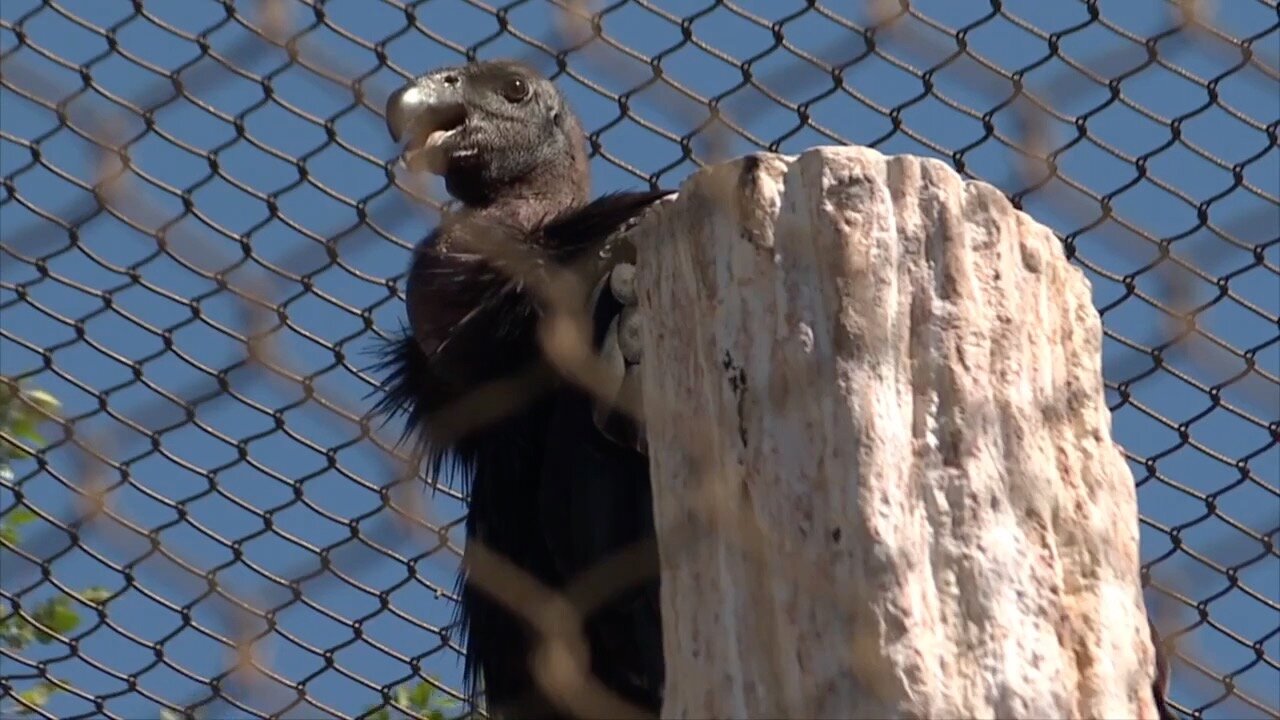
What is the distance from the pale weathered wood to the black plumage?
91 cm

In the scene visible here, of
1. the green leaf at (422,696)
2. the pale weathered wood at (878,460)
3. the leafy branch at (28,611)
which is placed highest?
the pale weathered wood at (878,460)

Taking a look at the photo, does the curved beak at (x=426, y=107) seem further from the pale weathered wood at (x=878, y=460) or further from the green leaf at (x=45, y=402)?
the pale weathered wood at (x=878, y=460)

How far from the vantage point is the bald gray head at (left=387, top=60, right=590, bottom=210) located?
3.82 metres

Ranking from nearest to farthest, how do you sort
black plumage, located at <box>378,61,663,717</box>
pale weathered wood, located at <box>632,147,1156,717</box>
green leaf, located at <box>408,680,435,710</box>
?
1. pale weathered wood, located at <box>632,147,1156,717</box>
2. black plumage, located at <box>378,61,663,717</box>
3. green leaf, located at <box>408,680,435,710</box>

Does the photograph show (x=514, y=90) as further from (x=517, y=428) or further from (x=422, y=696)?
(x=422, y=696)

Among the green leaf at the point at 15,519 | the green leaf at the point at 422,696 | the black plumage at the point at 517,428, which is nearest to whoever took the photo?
the black plumage at the point at 517,428

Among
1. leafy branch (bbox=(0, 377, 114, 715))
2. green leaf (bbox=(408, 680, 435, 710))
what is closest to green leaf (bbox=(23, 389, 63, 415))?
leafy branch (bbox=(0, 377, 114, 715))

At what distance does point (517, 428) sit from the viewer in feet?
11.5

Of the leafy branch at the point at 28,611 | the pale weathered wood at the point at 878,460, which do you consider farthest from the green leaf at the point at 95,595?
the pale weathered wood at the point at 878,460

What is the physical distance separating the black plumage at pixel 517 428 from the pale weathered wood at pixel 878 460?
91 centimetres

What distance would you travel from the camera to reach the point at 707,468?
2.22 metres

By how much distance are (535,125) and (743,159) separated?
1.84 m

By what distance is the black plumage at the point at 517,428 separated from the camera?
3.25 metres

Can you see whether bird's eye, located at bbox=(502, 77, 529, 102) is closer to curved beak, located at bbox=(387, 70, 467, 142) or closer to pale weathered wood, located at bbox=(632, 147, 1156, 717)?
curved beak, located at bbox=(387, 70, 467, 142)
